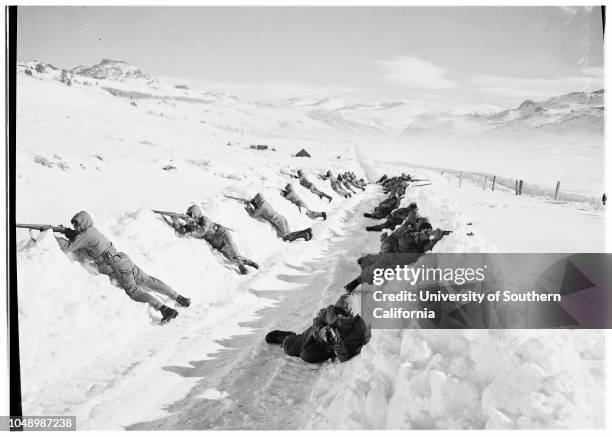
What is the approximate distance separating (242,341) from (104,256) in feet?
6.97

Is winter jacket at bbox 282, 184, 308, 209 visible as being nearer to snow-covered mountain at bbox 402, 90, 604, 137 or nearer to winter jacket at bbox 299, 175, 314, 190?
winter jacket at bbox 299, 175, 314, 190

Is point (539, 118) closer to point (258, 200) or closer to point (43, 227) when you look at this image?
point (258, 200)

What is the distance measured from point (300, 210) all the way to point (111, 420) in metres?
8.14

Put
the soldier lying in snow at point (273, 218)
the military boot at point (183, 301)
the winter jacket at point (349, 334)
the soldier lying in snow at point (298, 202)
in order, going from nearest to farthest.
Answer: the winter jacket at point (349, 334) → the military boot at point (183, 301) → the soldier lying in snow at point (273, 218) → the soldier lying in snow at point (298, 202)

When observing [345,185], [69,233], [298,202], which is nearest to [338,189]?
[345,185]

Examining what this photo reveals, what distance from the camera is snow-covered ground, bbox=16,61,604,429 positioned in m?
2.81

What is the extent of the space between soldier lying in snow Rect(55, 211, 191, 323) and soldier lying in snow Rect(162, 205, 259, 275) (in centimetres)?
167

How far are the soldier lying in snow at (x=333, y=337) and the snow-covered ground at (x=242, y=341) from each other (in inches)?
4.6

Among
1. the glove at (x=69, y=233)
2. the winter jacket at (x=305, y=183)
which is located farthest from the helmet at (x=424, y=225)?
the winter jacket at (x=305, y=183)

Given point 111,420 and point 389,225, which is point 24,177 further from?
point 389,225

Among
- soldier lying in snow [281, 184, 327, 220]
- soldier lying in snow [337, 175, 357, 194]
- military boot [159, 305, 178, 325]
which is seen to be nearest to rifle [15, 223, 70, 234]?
military boot [159, 305, 178, 325]

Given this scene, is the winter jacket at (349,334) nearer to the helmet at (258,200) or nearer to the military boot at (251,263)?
the military boot at (251,263)

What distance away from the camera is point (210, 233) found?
698 centimetres

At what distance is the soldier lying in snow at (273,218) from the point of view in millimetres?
8852
